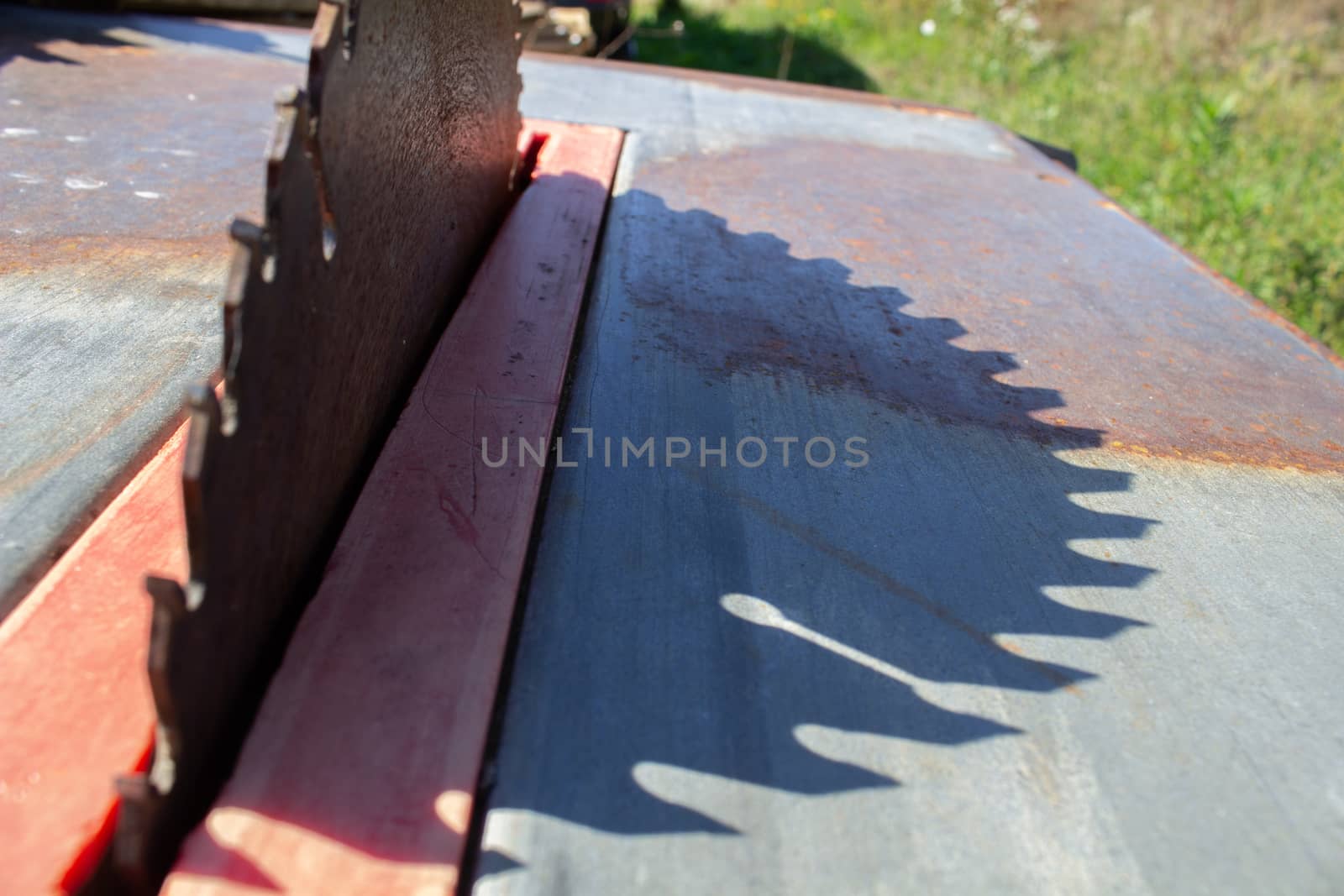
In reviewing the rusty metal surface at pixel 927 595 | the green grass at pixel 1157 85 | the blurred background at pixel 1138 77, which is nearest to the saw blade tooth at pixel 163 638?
the rusty metal surface at pixel 927 595

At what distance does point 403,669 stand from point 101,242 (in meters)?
1.37

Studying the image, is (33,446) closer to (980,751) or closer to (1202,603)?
(980,751)

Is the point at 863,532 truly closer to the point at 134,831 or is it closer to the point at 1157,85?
the point at 134,831

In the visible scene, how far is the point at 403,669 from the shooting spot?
1110 millimetres

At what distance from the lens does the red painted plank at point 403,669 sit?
917mm

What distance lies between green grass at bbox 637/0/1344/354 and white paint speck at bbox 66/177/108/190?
17.2 ft

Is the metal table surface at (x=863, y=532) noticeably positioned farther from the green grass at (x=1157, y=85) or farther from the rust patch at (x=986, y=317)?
the green grass at (x=1157, y=85)

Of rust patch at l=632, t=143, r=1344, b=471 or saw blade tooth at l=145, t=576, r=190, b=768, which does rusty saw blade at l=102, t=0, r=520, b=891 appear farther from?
rust patch at l=632, t=143, r=1344, b=471

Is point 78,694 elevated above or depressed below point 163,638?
below

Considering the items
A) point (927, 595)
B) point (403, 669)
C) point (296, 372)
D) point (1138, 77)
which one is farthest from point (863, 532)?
point (1138, 77)

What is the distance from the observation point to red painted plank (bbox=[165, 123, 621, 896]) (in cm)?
92

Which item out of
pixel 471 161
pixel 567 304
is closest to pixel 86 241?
pixel 471 161

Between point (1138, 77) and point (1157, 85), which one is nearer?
point (1157, 85)

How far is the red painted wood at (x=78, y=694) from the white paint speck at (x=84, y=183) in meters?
1.29
